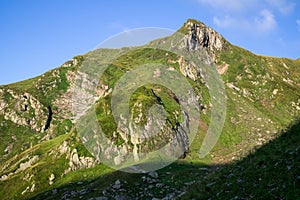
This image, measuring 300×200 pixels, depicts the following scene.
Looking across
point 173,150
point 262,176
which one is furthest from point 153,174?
point 262,176

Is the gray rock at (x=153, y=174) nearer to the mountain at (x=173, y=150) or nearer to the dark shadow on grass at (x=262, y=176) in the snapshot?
the mountain at (x=173, y=150)

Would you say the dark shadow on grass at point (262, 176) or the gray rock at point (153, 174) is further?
the gray rock at point (153, 174)

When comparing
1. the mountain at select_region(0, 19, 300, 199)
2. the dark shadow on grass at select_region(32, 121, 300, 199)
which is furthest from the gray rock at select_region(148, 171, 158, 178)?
the dark shadow on grass at select_region(32, 121, 300, 199)

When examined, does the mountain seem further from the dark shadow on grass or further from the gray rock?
the gray rock

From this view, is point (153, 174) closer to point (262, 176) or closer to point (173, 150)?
point (173, 150)

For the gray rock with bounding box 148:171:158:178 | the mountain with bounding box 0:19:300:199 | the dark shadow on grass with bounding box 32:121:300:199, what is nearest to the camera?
the dark shadow on grass with bounding box 32:121:300:199

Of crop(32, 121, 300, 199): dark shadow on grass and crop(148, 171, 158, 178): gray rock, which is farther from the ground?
crop(32, 121, 300, 199): dark shadow on grass

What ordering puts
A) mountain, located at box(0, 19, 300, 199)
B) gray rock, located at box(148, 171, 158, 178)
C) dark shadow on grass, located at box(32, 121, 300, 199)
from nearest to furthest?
dark shadow on grass, located at box(32, 121, 300, 199) < mountain, located at box(0, 19, 300, 199) < gray rock, located at box(148, 171, 158, 178)

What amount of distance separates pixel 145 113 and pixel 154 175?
166 feet

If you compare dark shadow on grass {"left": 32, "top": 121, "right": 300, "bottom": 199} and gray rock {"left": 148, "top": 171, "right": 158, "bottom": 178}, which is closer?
dark shadow on grass {"left": 32, "top": 121, "right": 300, "bottom": 199}

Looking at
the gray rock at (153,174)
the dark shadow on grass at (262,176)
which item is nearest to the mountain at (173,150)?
the dark shadow on grass at (262,176)

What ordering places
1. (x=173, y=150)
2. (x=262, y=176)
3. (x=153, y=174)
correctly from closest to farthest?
(x=262, y=176) → (x=153, y=174) → (x=173, y=150)

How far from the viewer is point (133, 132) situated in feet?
404

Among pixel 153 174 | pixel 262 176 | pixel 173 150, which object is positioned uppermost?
pixel 262 176
